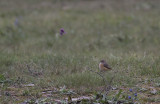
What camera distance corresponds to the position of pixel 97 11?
17.0 meters

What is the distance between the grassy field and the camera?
19.0ft

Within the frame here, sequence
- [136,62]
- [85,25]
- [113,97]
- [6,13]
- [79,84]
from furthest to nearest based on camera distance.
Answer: [6,13]
[85,25]
[136,62]
[79,84]
[113,97]

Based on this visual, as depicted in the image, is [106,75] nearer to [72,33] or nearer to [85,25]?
[72,33]

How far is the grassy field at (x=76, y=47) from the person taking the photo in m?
5.79

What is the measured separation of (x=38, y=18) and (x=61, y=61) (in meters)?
7.85

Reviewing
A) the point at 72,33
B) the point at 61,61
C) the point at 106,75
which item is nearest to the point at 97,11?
the point at 72,33

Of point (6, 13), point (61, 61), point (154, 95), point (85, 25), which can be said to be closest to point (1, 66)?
point (61, 61)

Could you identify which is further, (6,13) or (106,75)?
(6,13)

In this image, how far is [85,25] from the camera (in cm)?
1429

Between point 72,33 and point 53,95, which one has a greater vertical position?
point 72,33

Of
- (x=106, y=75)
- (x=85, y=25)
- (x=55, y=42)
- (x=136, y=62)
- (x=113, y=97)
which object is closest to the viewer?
(x=113, y=97)

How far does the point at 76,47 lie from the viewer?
11422 mm

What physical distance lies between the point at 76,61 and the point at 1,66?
1684mm

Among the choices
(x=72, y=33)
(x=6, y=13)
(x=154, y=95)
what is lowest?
(x=154, y=95)
